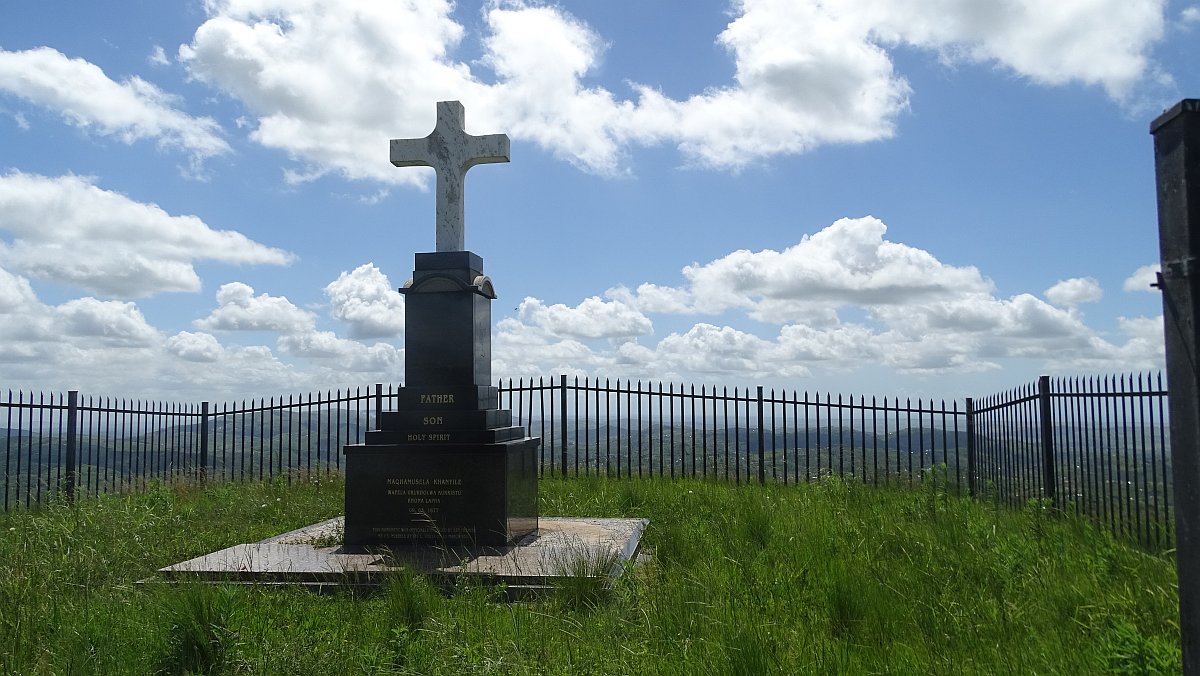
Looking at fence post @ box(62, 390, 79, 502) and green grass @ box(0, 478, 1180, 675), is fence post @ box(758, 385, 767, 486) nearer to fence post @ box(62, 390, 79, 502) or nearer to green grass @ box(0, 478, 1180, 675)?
green grass @ box(0, 478, 1180, 675)

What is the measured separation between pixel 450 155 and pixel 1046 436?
703cm

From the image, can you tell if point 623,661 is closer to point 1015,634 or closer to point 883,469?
point 1015,634

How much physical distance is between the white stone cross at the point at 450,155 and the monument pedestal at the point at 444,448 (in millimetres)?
506

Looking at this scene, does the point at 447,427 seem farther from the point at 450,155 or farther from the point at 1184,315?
the point at 1184,315

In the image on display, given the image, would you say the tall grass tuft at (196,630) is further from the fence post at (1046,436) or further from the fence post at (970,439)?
the fence post at (970,439)

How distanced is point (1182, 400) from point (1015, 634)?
1909 mm

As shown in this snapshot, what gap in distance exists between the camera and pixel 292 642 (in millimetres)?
4008

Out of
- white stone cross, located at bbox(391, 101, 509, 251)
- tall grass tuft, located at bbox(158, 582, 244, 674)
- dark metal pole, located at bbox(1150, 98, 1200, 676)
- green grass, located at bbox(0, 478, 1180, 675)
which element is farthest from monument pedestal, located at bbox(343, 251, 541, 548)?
dark metal pole, located at bbox(1150, 98, 1200, 676)

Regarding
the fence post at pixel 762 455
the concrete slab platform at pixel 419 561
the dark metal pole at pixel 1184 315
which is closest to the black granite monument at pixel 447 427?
the concrete slab platform at pixel 419 561

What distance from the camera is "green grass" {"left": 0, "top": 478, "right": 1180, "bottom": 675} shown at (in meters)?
3.44

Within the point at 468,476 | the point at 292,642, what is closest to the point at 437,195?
the point at 468,476

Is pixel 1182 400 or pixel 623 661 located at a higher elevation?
pixel 1182 400

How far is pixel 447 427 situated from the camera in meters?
7.15

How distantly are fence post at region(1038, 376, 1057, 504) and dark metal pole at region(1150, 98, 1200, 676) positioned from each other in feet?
24.8
